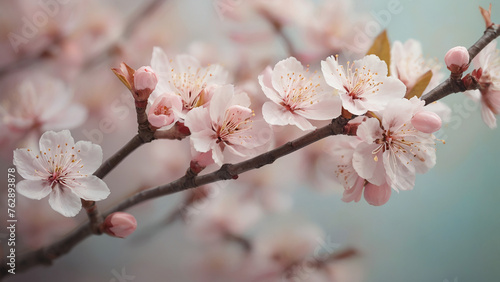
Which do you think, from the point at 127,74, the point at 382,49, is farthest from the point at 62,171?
the point at 382,49

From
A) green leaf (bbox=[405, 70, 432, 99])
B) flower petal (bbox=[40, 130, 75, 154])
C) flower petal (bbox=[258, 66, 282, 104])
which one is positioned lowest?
flower petal (bbox=[40, 130, 75, 154])

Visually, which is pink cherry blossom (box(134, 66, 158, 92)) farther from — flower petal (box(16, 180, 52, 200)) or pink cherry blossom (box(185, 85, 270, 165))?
flower petal (box(16, 180, 52, 200))

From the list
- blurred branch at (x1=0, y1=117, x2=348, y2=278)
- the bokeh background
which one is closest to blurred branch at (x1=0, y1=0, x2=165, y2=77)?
the bokeh background

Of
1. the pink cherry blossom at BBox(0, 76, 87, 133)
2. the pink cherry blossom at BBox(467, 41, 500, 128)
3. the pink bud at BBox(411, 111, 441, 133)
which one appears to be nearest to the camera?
the pink bud at BBox(411, 111, 441, 133)

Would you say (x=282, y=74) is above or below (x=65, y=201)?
above

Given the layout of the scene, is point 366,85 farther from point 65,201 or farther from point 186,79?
point 65,201

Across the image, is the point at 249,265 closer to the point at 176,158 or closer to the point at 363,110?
the point at 176,158
